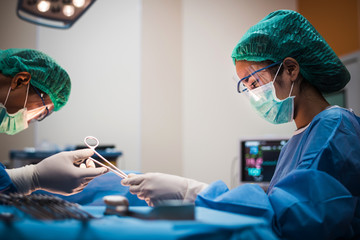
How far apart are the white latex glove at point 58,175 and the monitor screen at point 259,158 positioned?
2.00 meters

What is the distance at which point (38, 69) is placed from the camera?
4.95 feet

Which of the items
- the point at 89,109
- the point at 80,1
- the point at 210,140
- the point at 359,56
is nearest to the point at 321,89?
the point at 80,1

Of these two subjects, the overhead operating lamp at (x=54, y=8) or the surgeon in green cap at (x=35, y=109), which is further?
the overhead operating lamp at (x=54, y=8)

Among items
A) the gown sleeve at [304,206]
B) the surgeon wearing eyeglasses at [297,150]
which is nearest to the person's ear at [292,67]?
the surgeon wearing eyeglasses at [297,150]

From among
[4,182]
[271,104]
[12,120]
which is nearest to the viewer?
[4,182]

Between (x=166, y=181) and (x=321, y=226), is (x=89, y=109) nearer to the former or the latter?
(x=166, y=181)

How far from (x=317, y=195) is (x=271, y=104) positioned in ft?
1.97

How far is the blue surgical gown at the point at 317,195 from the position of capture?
2.89ft

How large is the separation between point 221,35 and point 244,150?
1.63m

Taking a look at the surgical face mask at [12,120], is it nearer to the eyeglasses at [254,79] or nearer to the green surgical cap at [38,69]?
the green surgical cap at [38,69]

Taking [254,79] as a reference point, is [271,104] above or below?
below

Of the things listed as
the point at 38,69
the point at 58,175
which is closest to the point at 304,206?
the point at 58,175

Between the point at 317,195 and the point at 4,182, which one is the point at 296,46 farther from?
the point at 4,182

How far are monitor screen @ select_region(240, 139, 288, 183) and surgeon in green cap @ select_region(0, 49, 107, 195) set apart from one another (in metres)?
1.93
